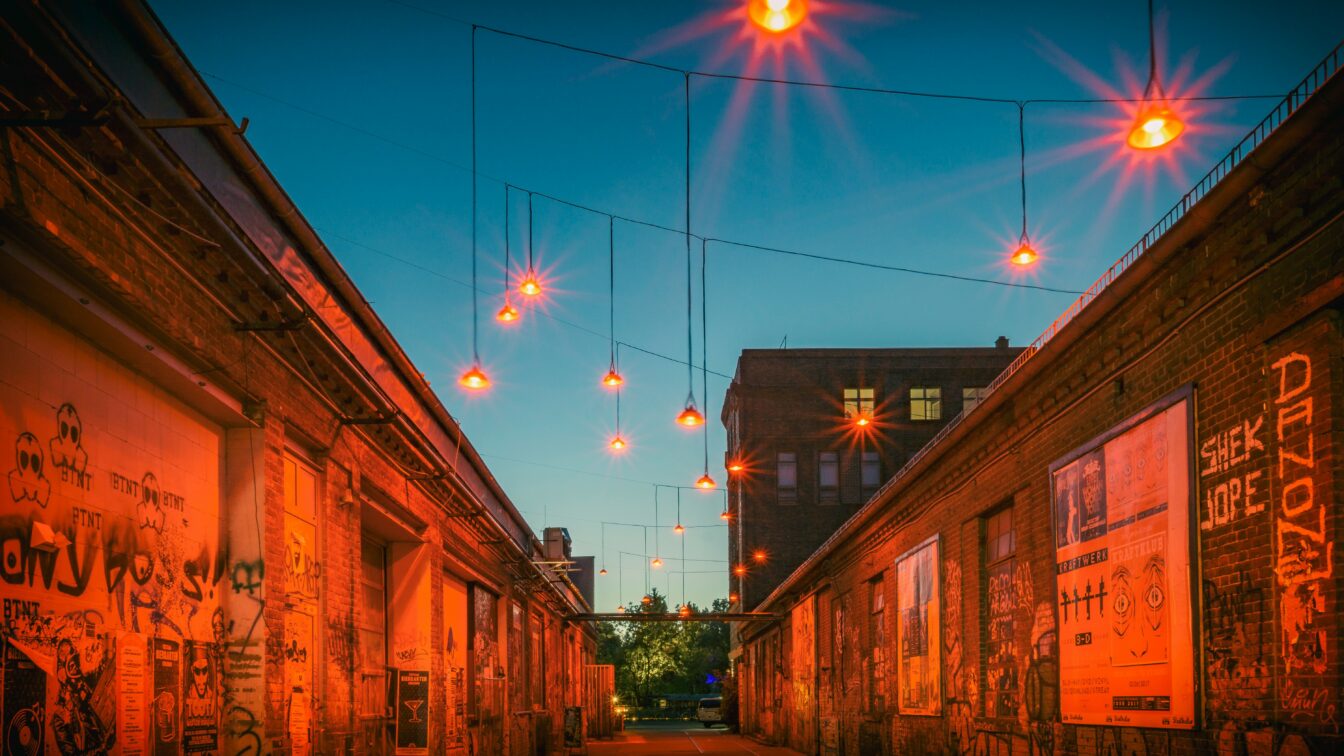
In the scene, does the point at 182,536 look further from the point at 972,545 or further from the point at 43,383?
the point at 972,545

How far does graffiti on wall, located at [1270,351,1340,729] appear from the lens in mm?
7618

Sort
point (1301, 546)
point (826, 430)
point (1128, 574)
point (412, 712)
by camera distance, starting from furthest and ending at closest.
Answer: point (826, 430), point (412, 712), point (1128, 574), point (1301, 546)

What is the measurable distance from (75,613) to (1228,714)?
26.7 feet

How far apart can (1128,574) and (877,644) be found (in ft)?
42.3

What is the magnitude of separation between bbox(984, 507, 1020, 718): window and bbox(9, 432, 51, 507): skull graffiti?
11598mm

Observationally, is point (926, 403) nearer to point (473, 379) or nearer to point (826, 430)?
point (826, 430)

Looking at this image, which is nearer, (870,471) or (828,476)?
(870,471)

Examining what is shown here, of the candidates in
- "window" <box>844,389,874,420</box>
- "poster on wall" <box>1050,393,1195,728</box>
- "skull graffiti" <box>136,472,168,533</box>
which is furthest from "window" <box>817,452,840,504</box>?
"skull graffiti" <box>136,472,168,533</box>

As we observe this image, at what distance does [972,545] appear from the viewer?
16984 mm

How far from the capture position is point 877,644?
76.9 feet

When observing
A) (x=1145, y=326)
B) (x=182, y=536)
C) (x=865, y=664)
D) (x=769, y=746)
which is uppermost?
(x=1145, y=326)

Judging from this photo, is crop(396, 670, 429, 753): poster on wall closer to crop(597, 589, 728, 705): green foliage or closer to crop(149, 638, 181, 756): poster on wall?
crop(149, 638, 181, 756): poster on wall

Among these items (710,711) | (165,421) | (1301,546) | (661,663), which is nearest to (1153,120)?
(1301,546)

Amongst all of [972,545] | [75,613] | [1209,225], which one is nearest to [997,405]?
[972,545]
